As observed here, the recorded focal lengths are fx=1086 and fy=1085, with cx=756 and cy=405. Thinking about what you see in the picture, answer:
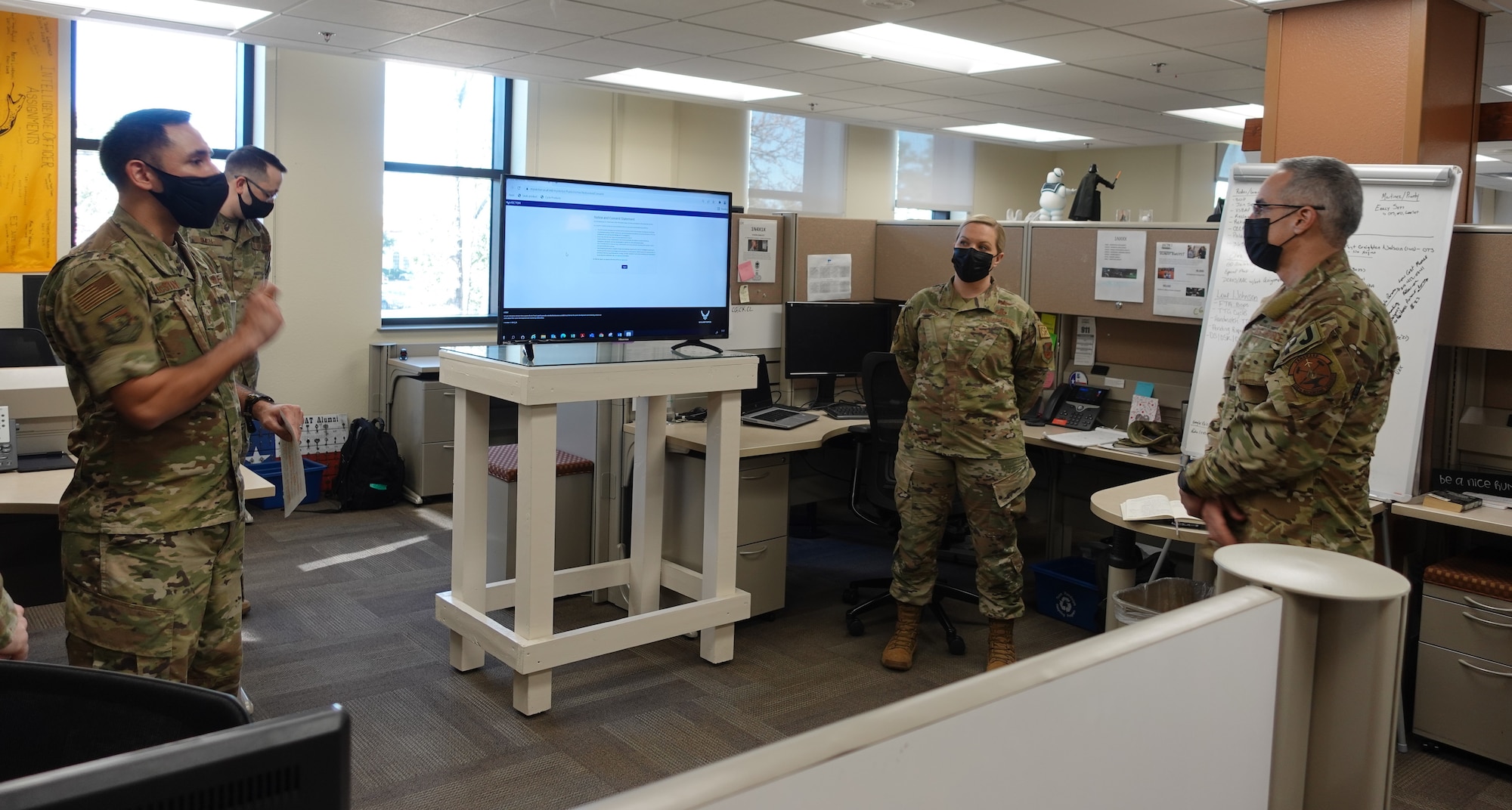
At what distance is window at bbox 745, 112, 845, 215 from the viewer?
786 cm

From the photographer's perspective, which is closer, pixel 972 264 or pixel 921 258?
pixel 972 264

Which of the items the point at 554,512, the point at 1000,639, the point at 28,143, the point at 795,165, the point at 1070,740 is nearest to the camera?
the point at 1070,740

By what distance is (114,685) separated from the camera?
73cm

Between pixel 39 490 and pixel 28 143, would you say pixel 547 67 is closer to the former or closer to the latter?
pixel 28 143

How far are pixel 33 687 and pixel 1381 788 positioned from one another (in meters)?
1.24

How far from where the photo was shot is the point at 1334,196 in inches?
79.5

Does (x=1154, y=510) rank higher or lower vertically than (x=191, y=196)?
lower

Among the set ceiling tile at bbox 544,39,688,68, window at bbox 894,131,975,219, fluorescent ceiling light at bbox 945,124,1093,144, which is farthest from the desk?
window at bbox 894,131,975,219

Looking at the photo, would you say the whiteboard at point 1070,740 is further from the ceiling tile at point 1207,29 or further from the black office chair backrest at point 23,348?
the black office chair backrest at point 23,348

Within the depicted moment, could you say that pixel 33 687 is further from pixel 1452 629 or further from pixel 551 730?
pixel 1452 629

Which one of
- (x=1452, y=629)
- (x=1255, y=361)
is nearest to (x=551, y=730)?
(x=1255, y=361)

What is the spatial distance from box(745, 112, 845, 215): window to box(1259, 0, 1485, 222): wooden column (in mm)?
4202

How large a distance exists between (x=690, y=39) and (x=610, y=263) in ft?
7.81

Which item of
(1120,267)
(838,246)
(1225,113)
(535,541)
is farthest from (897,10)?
(1225,113)
